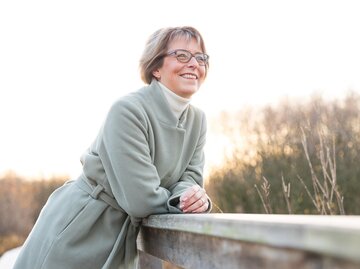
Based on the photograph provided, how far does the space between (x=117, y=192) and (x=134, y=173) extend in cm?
12

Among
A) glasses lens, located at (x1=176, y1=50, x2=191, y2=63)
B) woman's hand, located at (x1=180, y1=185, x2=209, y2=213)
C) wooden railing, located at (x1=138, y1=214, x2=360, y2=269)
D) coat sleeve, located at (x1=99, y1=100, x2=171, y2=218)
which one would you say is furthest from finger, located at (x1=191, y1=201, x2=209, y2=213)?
glasses lens, located at (x1=176, y1=50, x2=191, y2=63)

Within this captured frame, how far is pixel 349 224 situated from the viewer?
79 cm

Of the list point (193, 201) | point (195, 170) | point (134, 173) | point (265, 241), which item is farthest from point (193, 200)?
point (265, 241)

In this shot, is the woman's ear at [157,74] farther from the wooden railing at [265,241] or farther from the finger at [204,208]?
the wooden railing at [265,241]

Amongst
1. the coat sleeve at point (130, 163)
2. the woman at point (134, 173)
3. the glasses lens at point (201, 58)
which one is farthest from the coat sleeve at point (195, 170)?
the glasses lens at point (201, 58)

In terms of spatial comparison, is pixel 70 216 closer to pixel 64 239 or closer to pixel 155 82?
pixel 64 239

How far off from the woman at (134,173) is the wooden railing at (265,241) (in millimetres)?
420

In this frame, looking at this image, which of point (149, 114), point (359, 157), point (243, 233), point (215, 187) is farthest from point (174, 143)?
point (215, 187)

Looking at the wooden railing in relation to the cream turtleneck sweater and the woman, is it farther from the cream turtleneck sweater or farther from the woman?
the cream turtleneck sweater

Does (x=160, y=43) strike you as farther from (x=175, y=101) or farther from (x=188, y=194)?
(x=188, y=194)

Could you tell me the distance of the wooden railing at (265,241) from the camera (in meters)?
0.76

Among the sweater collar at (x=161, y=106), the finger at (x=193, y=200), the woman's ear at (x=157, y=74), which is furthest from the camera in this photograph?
the woman's ear at (x=157, y=74)

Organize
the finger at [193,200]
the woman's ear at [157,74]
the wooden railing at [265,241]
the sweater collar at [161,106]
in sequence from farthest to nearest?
the woman's ear at [157,74]
the sweater collar at [161,106]
the finger at [193,200]
the wooden railing at [265,241]

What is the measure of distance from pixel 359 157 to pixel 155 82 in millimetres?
→ 5580
